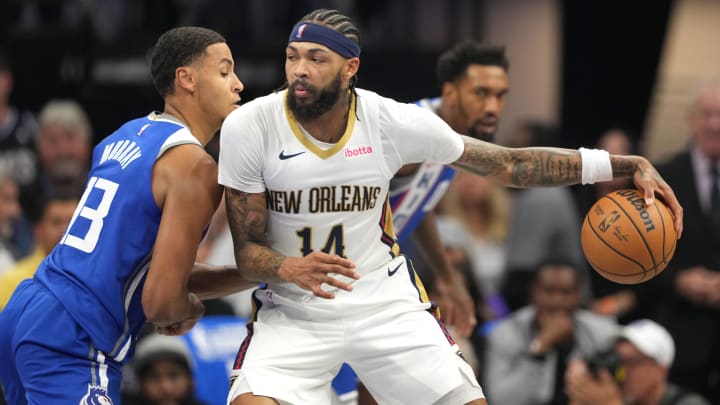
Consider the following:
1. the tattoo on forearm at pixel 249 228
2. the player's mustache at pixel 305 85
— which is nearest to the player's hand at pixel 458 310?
the tattoo on forearm at pixel 249 228

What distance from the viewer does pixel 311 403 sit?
5266mm

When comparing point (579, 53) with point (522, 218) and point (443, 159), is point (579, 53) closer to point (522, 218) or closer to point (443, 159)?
point (522, 218)

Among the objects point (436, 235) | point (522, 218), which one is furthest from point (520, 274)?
point (436, 235)

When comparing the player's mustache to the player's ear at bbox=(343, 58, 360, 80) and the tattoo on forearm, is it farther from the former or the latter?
the tattoo on forearm

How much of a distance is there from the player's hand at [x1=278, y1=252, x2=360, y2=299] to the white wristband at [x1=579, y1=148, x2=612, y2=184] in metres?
1.22

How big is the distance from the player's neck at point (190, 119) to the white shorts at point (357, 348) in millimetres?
781

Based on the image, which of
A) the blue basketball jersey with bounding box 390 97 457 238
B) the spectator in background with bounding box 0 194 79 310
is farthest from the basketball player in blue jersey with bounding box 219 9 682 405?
the spectator in background with bounding box 0 194 79 310

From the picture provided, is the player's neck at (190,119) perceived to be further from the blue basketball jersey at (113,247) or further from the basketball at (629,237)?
the basketball at (629,237)

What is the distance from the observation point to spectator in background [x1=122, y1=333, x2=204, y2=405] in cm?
750

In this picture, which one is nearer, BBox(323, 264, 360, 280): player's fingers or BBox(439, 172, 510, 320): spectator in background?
BBox(323, 264, 360, 280): player's fingers

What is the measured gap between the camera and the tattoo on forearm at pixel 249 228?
5160mm

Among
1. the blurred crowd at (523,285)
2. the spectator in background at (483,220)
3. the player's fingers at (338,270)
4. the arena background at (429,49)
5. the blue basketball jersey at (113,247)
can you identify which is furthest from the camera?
the arena background at (429,49)

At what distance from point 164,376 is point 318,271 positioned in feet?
9.56

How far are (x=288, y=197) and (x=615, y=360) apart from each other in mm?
3292
